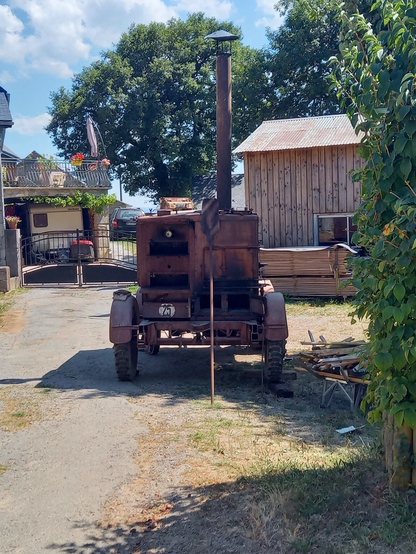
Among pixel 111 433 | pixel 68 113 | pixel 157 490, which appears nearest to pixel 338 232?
pixel 111 433

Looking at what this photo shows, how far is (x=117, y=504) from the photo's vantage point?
4961mm

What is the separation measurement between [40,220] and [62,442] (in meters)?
25.3

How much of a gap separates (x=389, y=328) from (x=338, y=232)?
15.1 m

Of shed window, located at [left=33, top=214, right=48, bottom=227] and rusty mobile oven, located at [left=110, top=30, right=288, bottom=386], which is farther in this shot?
shed window, located at [left=33, top=214, right=48, bottom=227]

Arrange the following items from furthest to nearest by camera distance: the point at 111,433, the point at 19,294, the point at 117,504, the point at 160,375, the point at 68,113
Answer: the point at 68,113 < the point at 19,294 < the point at 160,375 < the point at 111,433 < the point at 117,504

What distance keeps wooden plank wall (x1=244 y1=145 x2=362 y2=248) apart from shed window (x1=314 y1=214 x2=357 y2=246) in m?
0.22

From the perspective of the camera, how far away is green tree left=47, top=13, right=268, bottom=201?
40.4 meters

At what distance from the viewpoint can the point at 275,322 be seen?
8.81 meters

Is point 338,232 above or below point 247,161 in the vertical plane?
below

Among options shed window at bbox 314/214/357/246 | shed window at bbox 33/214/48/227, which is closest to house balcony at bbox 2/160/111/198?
shed window at bbox 33/214/48/227

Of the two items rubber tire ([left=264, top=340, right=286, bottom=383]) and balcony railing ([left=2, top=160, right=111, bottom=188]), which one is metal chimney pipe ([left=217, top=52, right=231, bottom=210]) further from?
balcony railing ([left=2, top=160, right=111, bottom=188])

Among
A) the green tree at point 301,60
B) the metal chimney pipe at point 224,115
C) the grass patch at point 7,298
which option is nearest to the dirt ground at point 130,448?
the metal chimney pipe at point 224,115

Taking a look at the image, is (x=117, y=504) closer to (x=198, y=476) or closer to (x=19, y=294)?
(x=198, y=476)

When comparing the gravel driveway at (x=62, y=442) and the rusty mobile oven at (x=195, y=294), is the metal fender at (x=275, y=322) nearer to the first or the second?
the rusty mobile oven at (x=195, y=294)
